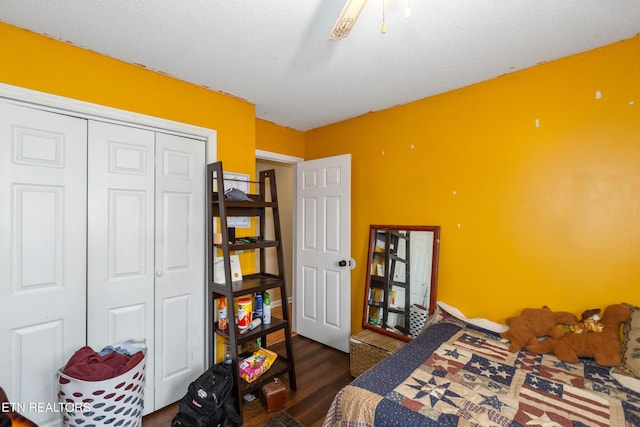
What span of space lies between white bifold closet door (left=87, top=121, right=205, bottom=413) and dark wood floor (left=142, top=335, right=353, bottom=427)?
0.39 metres

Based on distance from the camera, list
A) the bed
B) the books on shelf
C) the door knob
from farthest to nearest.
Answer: the door knob < the books on shelf < the bed

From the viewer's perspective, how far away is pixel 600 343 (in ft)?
4.98

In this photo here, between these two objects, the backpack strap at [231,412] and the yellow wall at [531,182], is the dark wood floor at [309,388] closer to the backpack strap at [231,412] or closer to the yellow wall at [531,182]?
the backpack strap at [231,412]

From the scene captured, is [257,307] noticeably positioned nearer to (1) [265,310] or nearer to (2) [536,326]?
(1) [265,310]

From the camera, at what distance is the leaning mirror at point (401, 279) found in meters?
2.32

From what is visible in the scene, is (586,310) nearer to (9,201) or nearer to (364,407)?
(364,407)

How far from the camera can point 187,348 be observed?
215 cm

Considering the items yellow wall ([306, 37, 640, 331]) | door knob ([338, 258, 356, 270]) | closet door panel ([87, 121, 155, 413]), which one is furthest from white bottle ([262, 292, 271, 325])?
yellow wall ([306, 37, 640, 331])

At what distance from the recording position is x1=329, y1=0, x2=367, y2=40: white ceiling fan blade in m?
0.88

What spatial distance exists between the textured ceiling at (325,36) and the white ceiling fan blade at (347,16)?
1.38 feet

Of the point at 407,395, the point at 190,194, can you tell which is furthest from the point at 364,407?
the point at 190,194

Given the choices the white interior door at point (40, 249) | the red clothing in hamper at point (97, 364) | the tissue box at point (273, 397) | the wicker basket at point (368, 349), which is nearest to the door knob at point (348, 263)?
the wicker basket at point (368, 349)

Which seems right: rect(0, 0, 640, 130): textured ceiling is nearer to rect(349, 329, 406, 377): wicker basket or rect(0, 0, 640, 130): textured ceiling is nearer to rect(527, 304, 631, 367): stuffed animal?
rect(527, 304, 631, 367): stuffed animal

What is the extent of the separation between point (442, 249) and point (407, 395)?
4.25 feet
